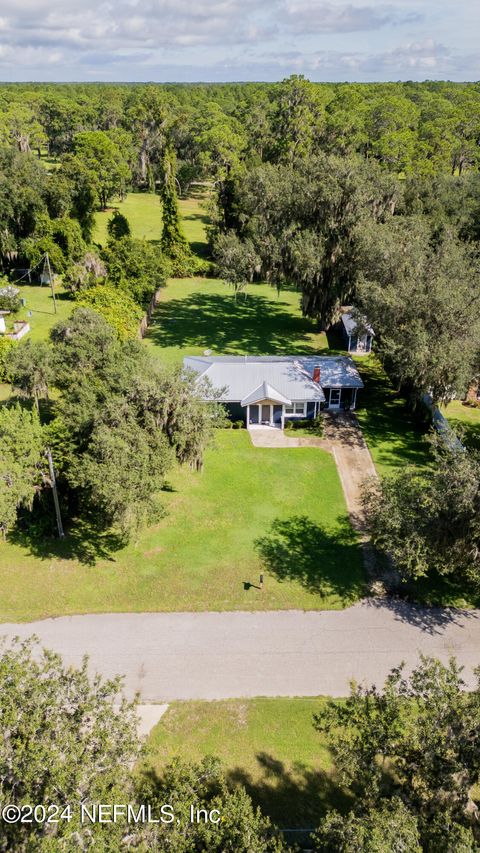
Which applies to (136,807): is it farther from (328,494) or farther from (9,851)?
(328,494)

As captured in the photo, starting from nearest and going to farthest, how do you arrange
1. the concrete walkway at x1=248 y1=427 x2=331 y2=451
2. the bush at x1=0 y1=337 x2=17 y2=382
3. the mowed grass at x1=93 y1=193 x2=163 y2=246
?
the concrete walkway at x1=248 y1=427 x2=331 y2=451
the bush at x1=0 y1=337 x2=17 y2=382
the mowed grass at x1=93 y1=193 x2=163 y2=246

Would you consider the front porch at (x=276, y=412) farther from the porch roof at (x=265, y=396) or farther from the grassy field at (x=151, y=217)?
the grassy field at (x=151, y=217)

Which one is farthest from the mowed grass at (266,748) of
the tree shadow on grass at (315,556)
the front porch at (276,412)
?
the front porch at (276,412)

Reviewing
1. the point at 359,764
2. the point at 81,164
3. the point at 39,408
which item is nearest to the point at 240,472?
the point at 39,408

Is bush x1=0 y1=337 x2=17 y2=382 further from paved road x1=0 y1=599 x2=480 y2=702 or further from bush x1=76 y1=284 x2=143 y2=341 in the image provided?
paved road x1=0 y1=599 x2=480 y2=702

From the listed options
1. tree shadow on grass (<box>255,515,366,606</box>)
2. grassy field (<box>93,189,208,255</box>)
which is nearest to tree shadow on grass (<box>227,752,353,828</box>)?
tree shadow on grass (<box>255,515,366,606</box>)

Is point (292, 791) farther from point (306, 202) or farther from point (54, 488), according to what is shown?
point (306, 202)

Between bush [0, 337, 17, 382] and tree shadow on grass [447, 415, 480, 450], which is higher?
bush [0, 337, 17, 382]
